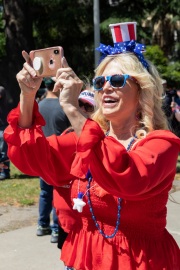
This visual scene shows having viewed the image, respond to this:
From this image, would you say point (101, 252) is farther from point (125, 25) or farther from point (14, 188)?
point (14, 188)

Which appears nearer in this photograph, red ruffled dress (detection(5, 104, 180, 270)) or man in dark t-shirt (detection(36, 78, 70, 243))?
red ruffled dress (detection(5, 104, 180, 270))

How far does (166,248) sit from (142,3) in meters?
15.2

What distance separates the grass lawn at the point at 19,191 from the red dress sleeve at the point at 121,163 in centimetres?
493

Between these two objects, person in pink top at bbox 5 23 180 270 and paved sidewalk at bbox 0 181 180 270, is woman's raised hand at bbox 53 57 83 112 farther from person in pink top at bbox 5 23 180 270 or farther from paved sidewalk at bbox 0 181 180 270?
paved sidewalk at bbox 0 181 180 270

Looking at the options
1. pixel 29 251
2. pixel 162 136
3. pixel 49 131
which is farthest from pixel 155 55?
pixel 162 136

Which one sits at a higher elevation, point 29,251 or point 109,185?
point 109,185

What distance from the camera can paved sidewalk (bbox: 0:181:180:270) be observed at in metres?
4.51

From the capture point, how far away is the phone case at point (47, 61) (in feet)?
6.46

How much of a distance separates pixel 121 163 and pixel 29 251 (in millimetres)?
3341

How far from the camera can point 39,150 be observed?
85.4 inches

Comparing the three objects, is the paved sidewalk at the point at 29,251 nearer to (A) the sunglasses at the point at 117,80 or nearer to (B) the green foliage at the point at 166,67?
(A) the sunglasses at the point at 117,80

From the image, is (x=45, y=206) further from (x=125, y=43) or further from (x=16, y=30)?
(x=16, y=30)

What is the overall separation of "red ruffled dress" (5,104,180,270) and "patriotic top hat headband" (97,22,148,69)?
424mm

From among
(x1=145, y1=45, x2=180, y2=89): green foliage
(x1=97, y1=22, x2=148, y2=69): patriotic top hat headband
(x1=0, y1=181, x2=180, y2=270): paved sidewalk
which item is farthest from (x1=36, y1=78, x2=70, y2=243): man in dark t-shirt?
(x1=145, y1=45, x2=180, y2=89): green foliage
